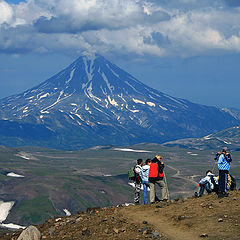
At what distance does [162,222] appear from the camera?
87.7ft

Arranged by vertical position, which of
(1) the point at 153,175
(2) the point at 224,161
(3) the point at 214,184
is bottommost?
(3) the point at 214,184

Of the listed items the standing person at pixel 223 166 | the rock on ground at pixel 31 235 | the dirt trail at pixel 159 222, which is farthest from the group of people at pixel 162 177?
the rock on ground at pixel 31 235

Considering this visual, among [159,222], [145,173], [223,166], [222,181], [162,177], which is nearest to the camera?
[159,222]

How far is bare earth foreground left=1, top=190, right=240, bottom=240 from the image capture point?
2391 centimetres

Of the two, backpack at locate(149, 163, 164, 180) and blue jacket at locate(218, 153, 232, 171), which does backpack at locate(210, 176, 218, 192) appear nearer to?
blue jacket at locate(218, 153, 232, 171)

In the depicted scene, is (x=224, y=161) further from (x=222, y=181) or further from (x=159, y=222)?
(x=159, y=222)

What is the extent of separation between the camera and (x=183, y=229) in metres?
24.8

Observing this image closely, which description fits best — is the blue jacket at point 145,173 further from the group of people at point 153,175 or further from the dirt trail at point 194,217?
the dirt trail at point 194,217

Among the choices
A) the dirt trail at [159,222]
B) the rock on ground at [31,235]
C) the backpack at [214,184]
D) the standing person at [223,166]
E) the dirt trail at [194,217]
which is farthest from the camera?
the backpack at [214,184]

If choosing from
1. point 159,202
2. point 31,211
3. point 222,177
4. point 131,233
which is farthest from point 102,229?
point 31,211

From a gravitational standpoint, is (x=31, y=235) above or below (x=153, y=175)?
below

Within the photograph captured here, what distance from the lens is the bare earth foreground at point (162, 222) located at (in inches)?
941

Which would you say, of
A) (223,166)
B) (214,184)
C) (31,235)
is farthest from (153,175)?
(31,235)

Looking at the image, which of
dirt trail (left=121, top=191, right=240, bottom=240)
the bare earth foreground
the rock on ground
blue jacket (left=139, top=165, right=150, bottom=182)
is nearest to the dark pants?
dirt trail (left=121, top=191, right=240, bottom=240)
